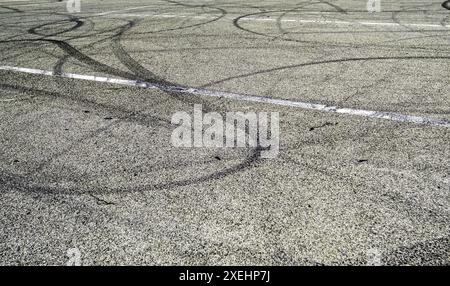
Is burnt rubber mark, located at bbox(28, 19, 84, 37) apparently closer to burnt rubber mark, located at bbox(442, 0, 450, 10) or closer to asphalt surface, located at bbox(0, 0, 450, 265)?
asphalt surface, located at bbox(0, 0, 450, 265)

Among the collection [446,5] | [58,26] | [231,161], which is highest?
[446,5]

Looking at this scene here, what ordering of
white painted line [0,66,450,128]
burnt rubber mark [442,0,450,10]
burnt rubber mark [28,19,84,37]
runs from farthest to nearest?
burnt rubber mark [442,0,450,10] → burnt rubber mark [28,19,84,37] → white painted line [0,66,450,128]

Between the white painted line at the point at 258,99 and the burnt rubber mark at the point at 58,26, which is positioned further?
the burnt rubber mark at the point at 58,26

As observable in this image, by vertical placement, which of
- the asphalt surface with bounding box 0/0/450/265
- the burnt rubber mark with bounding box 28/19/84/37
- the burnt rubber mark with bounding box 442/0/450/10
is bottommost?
the asphalt surface with bounding box 0/0/450/265

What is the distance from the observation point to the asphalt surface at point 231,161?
8.87 feet

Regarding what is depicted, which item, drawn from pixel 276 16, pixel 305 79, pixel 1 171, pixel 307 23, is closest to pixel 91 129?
pixel 1 171

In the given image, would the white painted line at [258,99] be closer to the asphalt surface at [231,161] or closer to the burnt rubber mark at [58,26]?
the asphalt surface at [231,161]

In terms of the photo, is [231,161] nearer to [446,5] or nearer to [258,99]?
[258,99]

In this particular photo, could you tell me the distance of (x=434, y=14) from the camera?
9.40m

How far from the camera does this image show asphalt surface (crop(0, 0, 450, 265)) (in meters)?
2.70

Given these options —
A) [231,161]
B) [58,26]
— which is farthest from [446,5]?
[58,26]

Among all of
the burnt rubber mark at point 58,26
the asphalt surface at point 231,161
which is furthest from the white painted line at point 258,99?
the burnt rubber mark at point 58,26

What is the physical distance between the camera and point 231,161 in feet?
12.1

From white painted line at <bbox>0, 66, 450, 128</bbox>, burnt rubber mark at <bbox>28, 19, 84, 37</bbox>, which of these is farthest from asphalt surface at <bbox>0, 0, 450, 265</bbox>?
burnt rubber mark at <bbox>28, 19, 84, 37</bbox>
